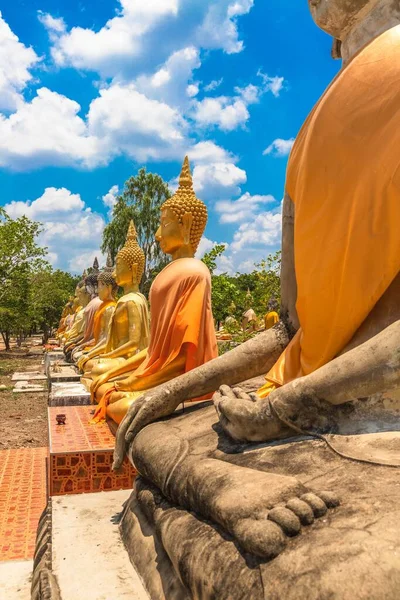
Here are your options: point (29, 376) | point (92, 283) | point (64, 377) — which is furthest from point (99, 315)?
point (29, 376)

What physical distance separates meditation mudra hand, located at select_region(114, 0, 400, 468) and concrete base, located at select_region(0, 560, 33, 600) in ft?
5.18

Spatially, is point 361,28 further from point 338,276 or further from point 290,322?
point 290,322

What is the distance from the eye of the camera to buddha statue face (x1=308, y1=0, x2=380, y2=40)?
237 centimetres

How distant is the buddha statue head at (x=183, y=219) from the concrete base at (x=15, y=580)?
2.79 m

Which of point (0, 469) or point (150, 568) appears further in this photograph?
point (0, 469)

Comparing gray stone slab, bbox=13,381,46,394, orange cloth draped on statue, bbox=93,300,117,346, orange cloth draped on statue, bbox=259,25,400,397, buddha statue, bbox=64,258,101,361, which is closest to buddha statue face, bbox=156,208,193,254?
orange cloth draped on statue, bbox=259,25,400,397

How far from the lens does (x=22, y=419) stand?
9.78 metres

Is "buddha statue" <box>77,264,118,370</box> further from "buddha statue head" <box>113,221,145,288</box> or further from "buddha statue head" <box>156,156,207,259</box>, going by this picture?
"buddha statue head" <box>156,156,207,259</box>

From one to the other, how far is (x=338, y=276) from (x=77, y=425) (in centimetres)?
399

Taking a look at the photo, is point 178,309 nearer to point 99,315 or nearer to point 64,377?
point 64,377

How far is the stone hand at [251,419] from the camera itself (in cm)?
205

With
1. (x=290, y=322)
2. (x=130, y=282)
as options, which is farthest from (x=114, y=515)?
(x=130, y=282)

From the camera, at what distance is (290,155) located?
102 inches

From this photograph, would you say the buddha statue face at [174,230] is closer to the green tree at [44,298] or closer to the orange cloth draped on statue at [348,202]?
the orange cloth draped on statue at [348,202]
